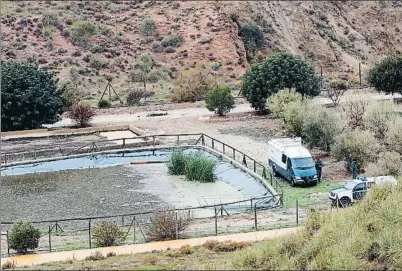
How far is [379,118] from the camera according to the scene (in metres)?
41.2

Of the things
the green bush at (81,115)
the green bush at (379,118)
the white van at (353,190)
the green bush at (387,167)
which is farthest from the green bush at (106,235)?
the green bush at (81,115)

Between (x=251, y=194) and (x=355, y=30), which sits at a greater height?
(x=355, y=30)

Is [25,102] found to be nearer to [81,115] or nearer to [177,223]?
[81,115]

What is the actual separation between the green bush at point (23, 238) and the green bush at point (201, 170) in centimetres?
1325

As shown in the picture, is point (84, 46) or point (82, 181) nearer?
point (82, 181)

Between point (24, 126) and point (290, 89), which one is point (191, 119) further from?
point (24, 126)

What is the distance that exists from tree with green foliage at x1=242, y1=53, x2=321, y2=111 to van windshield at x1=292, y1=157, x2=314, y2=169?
63.5 ft

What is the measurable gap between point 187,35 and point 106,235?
6006cm

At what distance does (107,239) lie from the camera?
25297mm

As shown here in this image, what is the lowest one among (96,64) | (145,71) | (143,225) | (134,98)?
(143,225)

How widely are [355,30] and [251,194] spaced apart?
65.0 meters

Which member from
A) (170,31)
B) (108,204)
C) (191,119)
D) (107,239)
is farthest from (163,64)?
(107,239)

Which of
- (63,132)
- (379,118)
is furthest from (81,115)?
(379,118)

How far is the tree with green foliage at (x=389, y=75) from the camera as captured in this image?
58969mm
